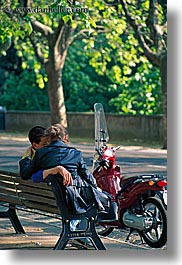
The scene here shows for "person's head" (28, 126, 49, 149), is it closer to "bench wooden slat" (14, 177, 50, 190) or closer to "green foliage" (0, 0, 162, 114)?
"bench wooden slat" (14, 177, 50, 190)

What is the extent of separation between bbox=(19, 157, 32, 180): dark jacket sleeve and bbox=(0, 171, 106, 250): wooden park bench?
0.54ft

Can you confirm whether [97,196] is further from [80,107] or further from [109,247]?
[80,107]

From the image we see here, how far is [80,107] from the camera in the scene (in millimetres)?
28328

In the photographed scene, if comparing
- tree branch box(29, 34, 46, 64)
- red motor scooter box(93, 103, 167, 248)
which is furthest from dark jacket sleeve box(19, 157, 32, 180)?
tree branch box(29, 34, 46, 64)

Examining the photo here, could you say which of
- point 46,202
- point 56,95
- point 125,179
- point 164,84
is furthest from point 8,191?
point 56,95

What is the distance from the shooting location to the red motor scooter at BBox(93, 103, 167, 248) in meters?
7.93

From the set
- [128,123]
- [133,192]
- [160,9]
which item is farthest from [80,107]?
[133,192]

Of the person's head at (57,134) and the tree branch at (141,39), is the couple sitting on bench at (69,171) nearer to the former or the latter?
the person's head at (57,134)

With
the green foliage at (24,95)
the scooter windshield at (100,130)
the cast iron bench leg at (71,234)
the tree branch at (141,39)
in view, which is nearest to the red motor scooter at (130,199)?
the scooter windshield at (100,130)

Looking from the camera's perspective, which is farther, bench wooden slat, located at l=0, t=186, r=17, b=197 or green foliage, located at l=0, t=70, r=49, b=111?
green foliage, located at l=0, t=70, r=49, b=111

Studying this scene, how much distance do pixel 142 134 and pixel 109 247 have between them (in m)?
16.1

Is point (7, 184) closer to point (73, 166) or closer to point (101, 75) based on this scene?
point (73, 166)

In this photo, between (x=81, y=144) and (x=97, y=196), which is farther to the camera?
(x=81, y=144)

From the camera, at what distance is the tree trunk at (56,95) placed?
23.5 m
